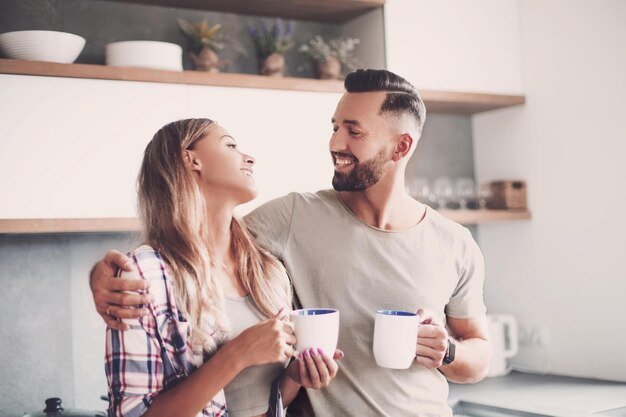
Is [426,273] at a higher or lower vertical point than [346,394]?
higher

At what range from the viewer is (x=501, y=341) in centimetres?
289

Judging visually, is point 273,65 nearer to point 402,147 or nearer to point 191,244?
point 402,147

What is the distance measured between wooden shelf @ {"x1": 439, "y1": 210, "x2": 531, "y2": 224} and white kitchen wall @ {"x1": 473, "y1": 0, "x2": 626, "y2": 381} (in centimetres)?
8

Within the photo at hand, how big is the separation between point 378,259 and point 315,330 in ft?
1.22

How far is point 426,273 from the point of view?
1.67m

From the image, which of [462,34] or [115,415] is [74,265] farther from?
[462,34]

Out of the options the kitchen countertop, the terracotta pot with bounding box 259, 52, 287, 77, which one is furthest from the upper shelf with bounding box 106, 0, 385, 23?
the kitchen countertop

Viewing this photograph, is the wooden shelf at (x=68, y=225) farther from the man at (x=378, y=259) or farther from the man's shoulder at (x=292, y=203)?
the man at (x=378, y=259)

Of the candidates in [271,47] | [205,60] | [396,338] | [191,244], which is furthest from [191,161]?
[271,47]

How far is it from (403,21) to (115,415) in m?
1.87

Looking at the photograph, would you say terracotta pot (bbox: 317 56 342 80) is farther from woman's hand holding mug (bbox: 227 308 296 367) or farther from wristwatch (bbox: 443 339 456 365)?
woman's hand holding mug (bbox: 227 308 296 367)

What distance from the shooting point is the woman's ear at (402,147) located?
179cm

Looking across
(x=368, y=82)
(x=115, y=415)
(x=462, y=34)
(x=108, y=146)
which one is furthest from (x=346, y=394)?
(x=462, y=34)

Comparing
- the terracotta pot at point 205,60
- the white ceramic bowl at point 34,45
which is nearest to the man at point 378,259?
the terracotta pot at point 205,60
